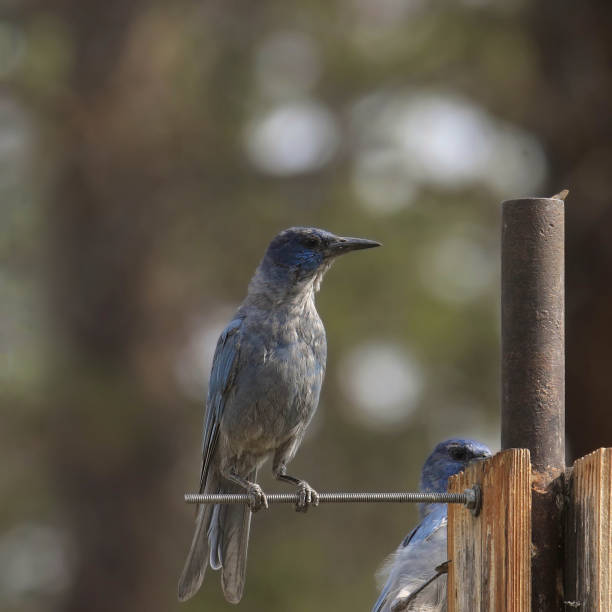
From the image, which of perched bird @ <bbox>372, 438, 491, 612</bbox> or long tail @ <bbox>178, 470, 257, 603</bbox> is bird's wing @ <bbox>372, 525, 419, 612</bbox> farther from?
long tail @ <bbox>178, 470, 257, 603</bbox>

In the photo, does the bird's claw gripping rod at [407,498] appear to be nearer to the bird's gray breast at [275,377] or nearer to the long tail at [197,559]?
the long tail at [197,559]

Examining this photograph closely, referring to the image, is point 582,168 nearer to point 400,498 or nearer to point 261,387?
point 261,387

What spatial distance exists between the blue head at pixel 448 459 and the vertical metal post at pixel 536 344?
2.57 meters

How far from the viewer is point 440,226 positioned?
555 inches

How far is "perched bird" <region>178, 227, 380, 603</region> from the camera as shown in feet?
21.3

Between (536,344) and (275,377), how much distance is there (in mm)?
2306

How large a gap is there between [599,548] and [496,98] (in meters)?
9.87

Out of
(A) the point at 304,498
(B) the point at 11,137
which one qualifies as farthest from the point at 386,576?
(B) the point at 11,137

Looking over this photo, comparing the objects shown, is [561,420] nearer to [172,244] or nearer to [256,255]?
[256,255]

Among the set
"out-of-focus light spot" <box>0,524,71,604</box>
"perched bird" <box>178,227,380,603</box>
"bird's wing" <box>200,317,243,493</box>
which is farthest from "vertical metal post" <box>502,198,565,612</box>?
"out-of-focus light spot" <box>0,524,71,604</box>

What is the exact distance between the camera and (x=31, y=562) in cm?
1630

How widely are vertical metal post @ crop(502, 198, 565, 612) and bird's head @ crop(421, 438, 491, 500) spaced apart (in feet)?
8.43

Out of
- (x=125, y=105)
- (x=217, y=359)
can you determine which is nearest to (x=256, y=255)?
(x=125, y=105)

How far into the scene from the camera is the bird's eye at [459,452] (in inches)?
275
